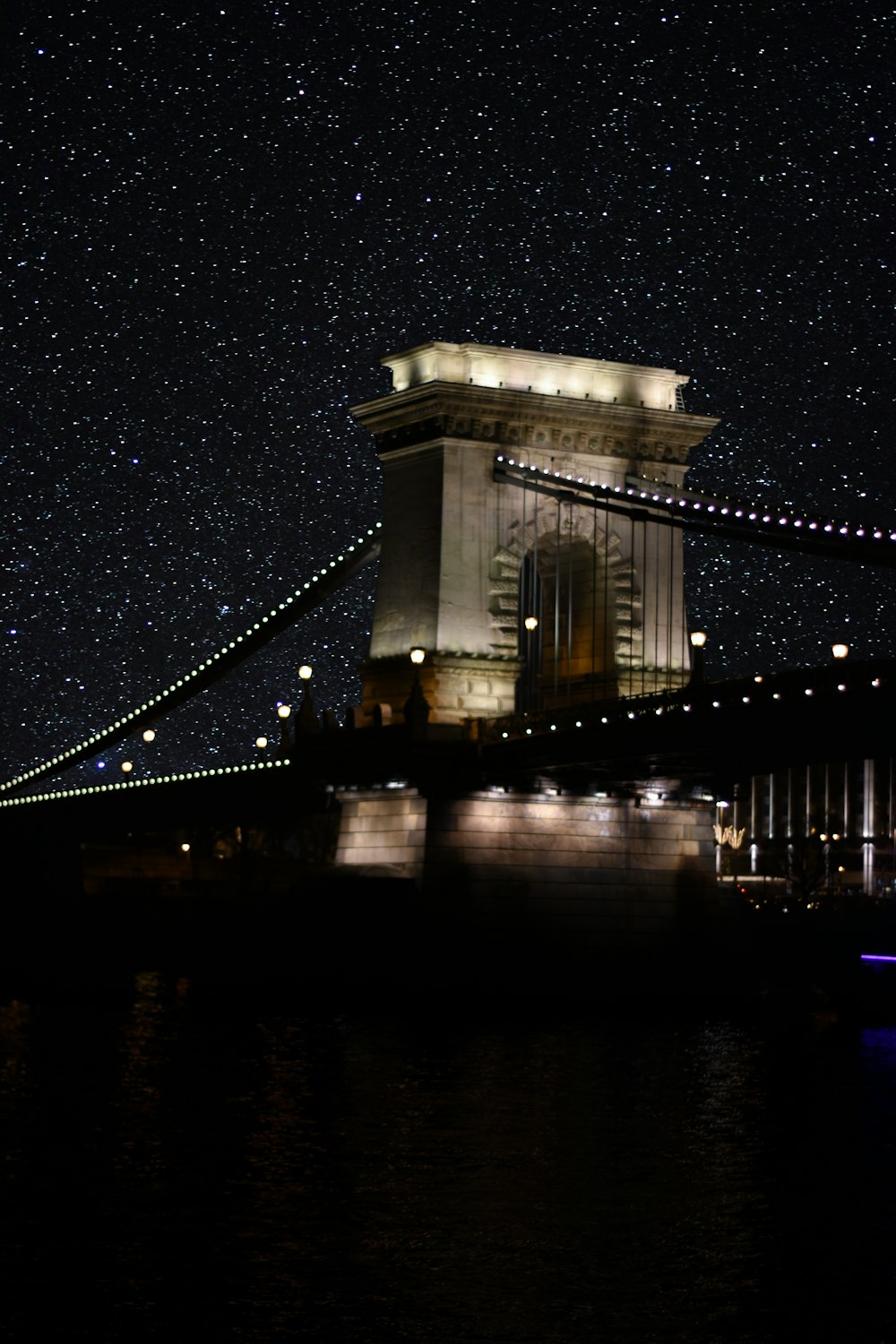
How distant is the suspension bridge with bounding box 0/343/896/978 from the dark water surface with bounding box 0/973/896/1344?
9.89m

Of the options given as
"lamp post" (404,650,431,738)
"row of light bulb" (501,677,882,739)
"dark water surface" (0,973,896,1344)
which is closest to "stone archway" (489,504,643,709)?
"lamp post" (404,650,431,738)

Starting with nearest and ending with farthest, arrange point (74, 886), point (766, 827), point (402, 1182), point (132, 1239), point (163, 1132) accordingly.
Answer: point (132, 1239)
point (402, 1182)
point (163, 1132)
point (74, 886)
point (766, 827)

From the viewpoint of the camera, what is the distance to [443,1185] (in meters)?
28.0

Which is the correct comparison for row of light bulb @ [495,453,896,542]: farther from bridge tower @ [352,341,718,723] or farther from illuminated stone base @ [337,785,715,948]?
illuminated stone base @ [337,785,715,948]

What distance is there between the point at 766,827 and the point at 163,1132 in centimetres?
9265

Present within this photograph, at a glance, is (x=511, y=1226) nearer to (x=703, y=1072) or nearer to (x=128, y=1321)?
(x=128, y=1321)

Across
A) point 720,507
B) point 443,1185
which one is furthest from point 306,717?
point 443,1185

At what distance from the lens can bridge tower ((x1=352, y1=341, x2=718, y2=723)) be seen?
59.8 meters

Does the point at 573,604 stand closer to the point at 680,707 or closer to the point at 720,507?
the point at 720,507

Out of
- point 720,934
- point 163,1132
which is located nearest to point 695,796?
point 720,934

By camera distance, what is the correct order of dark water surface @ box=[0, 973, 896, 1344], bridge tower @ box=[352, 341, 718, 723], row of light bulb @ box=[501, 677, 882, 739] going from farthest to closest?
bridge tower @ box=[352, 341, 718, 723] < row of light bulb @ box=[501, 677, 882, 739] < dark water surface @ box=[0, 973, 896, 1344]

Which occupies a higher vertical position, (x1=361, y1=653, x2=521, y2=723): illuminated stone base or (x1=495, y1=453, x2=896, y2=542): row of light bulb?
(x1=495, y1=453, x2=896, y2=542): row of light bulb

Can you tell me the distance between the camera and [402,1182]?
28219mm

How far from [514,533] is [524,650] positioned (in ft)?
13.8
